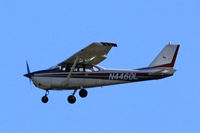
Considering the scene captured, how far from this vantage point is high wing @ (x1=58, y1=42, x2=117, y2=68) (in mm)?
18694

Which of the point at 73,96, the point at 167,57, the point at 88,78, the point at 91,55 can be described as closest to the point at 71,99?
the point at 73,96

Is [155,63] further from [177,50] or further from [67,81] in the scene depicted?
[67,81]

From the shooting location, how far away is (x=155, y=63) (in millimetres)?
22297

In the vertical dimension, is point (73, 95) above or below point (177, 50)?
below

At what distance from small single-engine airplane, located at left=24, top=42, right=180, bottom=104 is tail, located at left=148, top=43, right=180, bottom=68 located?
0.11 feet

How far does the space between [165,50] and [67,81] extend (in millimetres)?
5343

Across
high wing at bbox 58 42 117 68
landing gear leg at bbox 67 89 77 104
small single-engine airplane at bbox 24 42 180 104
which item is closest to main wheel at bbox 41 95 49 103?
small single-engine airplane at bbox 24 42 180 104

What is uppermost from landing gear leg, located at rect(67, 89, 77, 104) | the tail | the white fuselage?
the tail

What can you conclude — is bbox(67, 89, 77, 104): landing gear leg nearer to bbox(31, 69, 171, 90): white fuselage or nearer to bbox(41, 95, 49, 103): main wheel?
bbox(31, 69, 171, 90): white fuselage

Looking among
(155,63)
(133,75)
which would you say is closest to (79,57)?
(133,75)

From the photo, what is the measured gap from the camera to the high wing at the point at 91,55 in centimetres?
1869

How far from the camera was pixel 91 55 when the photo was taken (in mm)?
20094

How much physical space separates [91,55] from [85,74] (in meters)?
1.10

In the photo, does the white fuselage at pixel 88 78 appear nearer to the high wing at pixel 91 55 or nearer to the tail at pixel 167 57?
the high wing at pixel 91 55
